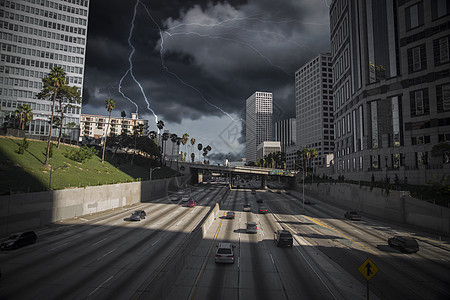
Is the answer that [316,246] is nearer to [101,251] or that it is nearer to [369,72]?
[101,251]

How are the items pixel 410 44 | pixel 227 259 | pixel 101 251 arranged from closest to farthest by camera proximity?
pixel 227 259
pixel 101 251
pixel 410 44

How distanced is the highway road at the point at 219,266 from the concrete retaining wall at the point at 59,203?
88.5 inches

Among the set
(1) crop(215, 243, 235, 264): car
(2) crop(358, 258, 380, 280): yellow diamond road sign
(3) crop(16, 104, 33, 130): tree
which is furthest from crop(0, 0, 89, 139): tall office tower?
(2) crop(358, 258, 380, 280): yellow diamond road sign

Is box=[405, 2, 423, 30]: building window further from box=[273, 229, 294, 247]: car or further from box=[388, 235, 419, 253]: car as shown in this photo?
box=[273, 229, 294, 247]: car

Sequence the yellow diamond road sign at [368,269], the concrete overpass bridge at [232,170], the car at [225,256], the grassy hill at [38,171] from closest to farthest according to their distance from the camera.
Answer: the yellow diamond road sign at [368,269], the car at [225,256], the grassy hill at [38,171], the concrete overpass bridge at [232,170]

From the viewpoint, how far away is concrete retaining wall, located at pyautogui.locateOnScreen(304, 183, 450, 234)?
33.4m

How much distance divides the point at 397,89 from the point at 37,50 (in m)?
111

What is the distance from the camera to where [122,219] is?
1533 inches

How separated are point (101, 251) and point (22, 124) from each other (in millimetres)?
73575

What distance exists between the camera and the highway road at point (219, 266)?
14.8 meters

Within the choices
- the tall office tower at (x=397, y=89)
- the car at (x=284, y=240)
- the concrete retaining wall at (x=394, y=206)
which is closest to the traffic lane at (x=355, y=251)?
the car at (x=284, y=240)

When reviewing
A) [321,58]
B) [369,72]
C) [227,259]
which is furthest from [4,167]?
[321,58]

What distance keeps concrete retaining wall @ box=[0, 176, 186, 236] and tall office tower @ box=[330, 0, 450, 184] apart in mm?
60273

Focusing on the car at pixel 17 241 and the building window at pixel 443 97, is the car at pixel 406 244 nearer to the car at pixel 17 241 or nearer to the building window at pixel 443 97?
the car at pixel 17 241
